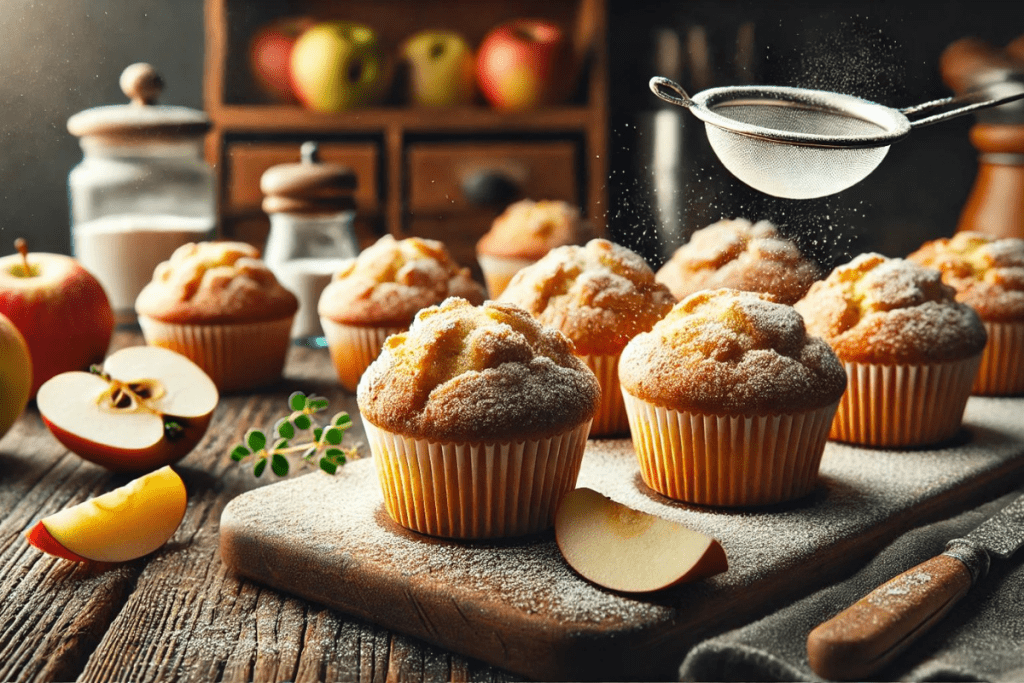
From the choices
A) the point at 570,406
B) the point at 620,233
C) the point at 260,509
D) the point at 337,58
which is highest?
the point at 337,58

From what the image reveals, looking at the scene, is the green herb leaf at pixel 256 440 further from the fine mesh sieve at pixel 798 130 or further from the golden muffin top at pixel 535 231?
the golden muffin top at pixel 535 231

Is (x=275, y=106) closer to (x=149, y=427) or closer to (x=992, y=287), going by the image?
(x=149, y=427)

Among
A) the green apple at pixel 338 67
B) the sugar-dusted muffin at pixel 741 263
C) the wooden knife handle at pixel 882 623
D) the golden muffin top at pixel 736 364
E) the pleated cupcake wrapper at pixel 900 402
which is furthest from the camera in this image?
the green apple at pixel 338 67

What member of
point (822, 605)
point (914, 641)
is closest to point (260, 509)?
point (822, 605)

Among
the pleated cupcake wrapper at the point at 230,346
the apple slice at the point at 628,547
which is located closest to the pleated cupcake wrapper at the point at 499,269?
the pleated cupcake wrapper at the point at 230,346

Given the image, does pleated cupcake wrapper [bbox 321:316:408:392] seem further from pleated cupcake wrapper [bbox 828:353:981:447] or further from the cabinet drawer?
the cabinet drawer
